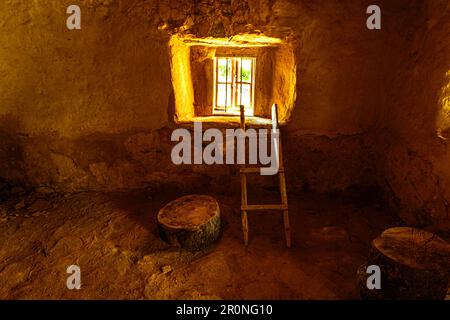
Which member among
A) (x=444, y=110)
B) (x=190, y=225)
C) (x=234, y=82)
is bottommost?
(x=190, y=225)

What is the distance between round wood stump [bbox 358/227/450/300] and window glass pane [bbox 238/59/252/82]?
3.85 m

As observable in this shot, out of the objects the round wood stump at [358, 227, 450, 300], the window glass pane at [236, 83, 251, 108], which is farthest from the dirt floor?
the window glass pane at [236, 83, 251, 108]

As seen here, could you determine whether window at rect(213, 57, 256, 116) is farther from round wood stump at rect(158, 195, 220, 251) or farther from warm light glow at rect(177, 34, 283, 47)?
round wood stump at rect(158, 195, 220, 251)

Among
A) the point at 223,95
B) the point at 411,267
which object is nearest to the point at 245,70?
the point at 223,95

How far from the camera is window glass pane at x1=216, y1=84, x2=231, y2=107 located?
552 cm

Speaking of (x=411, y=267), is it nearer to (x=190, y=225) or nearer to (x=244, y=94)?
(x=190, y=225)

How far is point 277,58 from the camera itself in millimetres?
4719

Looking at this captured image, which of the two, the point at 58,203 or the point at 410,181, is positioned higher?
the point at 410,181

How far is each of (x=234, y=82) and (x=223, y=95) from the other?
0.32 meters

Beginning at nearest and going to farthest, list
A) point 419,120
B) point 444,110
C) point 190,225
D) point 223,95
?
point 444,110
point 190,225
point 419,120
point 223,95

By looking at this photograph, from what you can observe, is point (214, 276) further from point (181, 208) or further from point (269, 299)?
point (181, 208)

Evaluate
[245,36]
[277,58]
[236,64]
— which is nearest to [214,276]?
[245,36]

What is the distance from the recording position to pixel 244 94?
5535mm

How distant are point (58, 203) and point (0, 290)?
4.66ft
